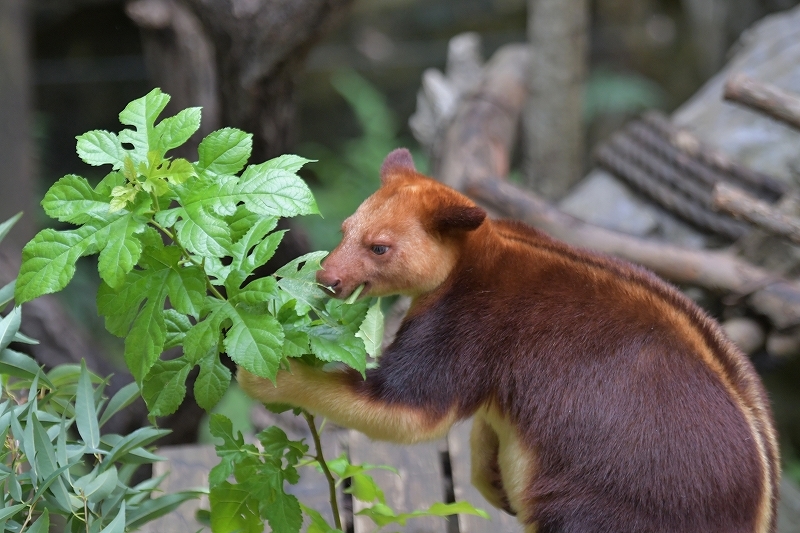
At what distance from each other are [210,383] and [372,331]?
0.54 m

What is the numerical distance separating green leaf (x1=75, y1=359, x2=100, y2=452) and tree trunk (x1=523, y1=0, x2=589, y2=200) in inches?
168

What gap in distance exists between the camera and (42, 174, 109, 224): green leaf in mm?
1745

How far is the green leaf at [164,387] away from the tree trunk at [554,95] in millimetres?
4335

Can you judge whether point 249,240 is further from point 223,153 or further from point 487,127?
point 487,127

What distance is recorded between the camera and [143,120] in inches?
73.2

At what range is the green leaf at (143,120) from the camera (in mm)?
1848

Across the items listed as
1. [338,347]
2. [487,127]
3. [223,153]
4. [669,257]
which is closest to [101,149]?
[223,153]

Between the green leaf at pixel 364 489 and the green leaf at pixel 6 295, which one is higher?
the green leaf at pixel 6 295

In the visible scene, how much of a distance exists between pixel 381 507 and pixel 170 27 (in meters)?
2.80

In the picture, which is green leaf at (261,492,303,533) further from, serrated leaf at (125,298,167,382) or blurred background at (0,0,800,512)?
blurred background at (0,0,800,512)

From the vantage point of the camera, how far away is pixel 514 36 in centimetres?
988

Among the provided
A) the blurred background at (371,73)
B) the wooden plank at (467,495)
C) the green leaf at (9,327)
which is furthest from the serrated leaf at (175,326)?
the blurred background at (371,73)

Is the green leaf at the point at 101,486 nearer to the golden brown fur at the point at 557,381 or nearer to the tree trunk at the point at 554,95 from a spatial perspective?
the golden brown fur at the point at 557,381

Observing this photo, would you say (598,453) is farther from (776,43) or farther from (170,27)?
(776,43)
